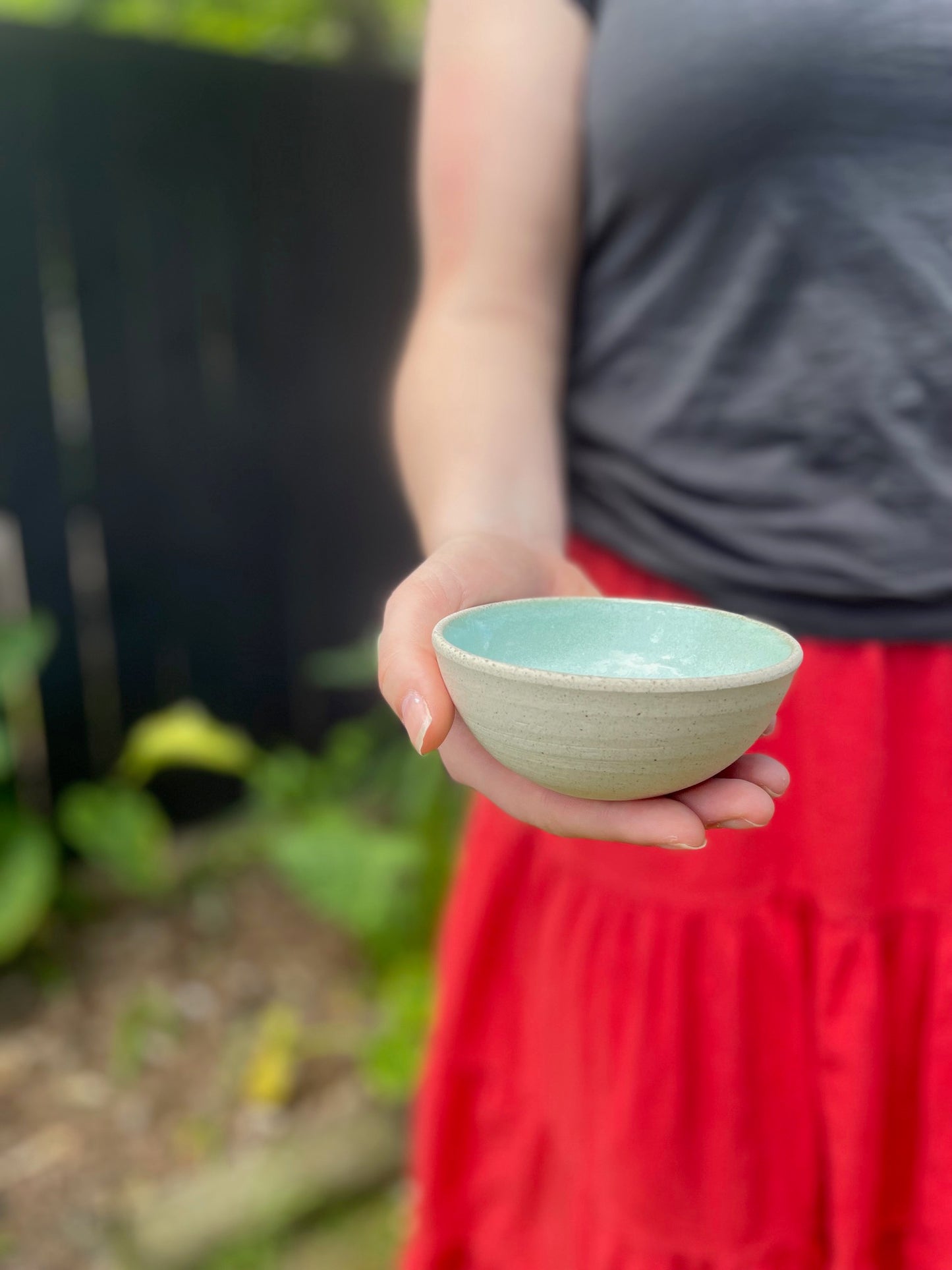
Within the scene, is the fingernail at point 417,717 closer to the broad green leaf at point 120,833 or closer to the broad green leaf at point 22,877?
the broad green leaf at point 22,877

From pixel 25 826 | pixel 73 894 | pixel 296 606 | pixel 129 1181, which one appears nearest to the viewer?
pixel 129 1181

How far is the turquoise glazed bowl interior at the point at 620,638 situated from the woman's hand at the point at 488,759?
3 cm

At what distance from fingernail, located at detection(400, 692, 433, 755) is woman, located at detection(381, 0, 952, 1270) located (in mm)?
46

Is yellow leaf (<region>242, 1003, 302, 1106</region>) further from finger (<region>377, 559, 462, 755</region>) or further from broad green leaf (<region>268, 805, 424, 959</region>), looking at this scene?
finger (<region>377, 559, 462, 755</region>)

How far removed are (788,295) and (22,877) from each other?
1601mm

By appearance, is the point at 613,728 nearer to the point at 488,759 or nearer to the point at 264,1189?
the point at 488,759

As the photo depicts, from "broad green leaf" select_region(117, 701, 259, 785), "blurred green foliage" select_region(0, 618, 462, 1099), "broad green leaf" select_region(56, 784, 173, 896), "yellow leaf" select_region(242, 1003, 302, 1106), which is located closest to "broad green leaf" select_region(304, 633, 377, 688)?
"blurred green foliage" select_region(0, 618, 462, 1099)

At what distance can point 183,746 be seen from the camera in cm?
198

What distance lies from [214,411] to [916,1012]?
1774mm

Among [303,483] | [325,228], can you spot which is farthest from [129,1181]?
[325,228]

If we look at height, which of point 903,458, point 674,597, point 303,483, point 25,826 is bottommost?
point 25,826

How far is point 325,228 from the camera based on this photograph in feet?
7.20

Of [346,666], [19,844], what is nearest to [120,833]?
[19,844]

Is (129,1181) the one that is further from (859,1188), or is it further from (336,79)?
(336,79)
